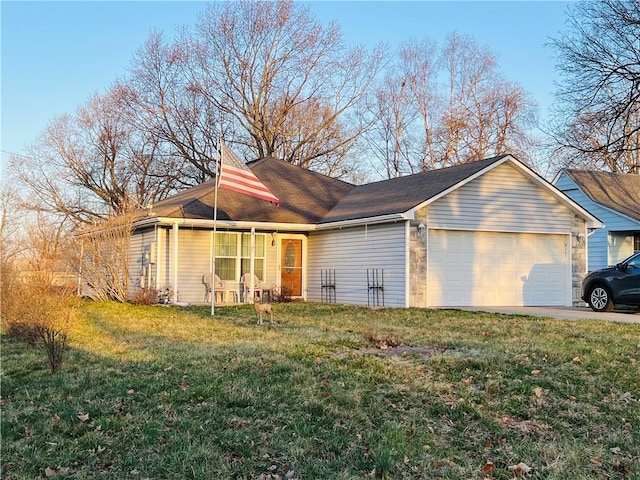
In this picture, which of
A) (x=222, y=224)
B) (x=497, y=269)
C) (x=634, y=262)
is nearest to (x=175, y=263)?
(x=222, y=224)

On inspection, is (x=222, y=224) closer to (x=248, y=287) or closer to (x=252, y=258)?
(x=252, y=258)

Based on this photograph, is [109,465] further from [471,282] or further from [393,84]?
[393,84]

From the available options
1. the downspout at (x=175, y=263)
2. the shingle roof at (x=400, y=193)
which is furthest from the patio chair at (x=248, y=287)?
the shingle roof at (x=400, y=193)

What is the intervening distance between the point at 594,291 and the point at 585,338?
599cm

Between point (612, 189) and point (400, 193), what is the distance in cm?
1156

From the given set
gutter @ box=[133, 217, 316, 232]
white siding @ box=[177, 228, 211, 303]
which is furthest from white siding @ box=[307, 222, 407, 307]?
white siding @ box=[177, 228, 211, 303]

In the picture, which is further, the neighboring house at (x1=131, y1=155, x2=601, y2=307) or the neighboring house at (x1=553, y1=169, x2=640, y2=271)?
the neighboring house at (x1=553, y1=169, x2=640, y2=271)

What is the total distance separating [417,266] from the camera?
618 inches

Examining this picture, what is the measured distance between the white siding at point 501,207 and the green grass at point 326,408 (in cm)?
698

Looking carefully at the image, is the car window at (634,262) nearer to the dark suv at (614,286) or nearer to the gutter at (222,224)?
the dark suv at (614,286)

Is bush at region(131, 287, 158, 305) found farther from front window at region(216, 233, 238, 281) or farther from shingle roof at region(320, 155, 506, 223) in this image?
shingle roof at region(320, 155, 506, 223)

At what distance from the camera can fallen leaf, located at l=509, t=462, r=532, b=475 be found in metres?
4.69

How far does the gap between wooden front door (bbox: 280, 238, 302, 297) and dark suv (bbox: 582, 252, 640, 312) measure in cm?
832

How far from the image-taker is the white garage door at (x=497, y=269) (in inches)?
643
